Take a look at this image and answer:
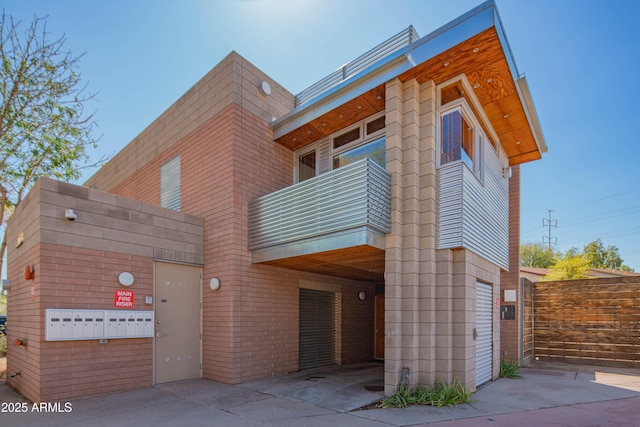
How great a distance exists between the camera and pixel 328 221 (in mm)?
6652

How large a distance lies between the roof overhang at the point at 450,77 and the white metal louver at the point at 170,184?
9.36ft

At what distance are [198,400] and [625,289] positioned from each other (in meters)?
10.8

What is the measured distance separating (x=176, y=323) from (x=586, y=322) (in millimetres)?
10664

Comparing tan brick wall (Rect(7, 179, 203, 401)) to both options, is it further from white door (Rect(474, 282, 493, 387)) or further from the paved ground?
white door (Rect(474, 282, 493, 387))

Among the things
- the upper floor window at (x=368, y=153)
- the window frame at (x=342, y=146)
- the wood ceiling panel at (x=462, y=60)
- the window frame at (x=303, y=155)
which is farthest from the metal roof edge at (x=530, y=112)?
the window frame at (x=303, y=155)

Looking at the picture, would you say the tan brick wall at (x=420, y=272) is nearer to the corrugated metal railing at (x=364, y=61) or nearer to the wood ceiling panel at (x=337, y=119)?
the wood ceiling panel at (x=337, y=119)

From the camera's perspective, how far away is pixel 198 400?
6199mm

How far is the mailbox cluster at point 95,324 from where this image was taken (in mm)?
6109

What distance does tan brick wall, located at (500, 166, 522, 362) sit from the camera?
9992 mm

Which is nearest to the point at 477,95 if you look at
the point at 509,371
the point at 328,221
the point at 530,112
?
the point at 530,112

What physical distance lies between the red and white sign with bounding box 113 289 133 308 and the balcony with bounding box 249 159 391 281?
2439 mm

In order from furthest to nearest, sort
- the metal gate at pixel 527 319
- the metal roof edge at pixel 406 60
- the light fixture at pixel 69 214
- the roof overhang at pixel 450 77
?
1. the metal gate at pixel 527 319
2. the light fixture at pixel 69 214
3. the roof overhang at pixel 450 77
4. the metal roof edge at pixel 406 60

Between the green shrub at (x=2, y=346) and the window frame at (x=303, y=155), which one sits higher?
the window frame at (x=303, y=155)

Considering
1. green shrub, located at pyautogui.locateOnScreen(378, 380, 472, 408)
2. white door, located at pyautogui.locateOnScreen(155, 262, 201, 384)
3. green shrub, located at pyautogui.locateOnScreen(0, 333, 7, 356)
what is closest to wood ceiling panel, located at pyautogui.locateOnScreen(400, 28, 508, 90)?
green shrub, located at pyautogui.locateOnScreen(378, 380, 472, 408)
